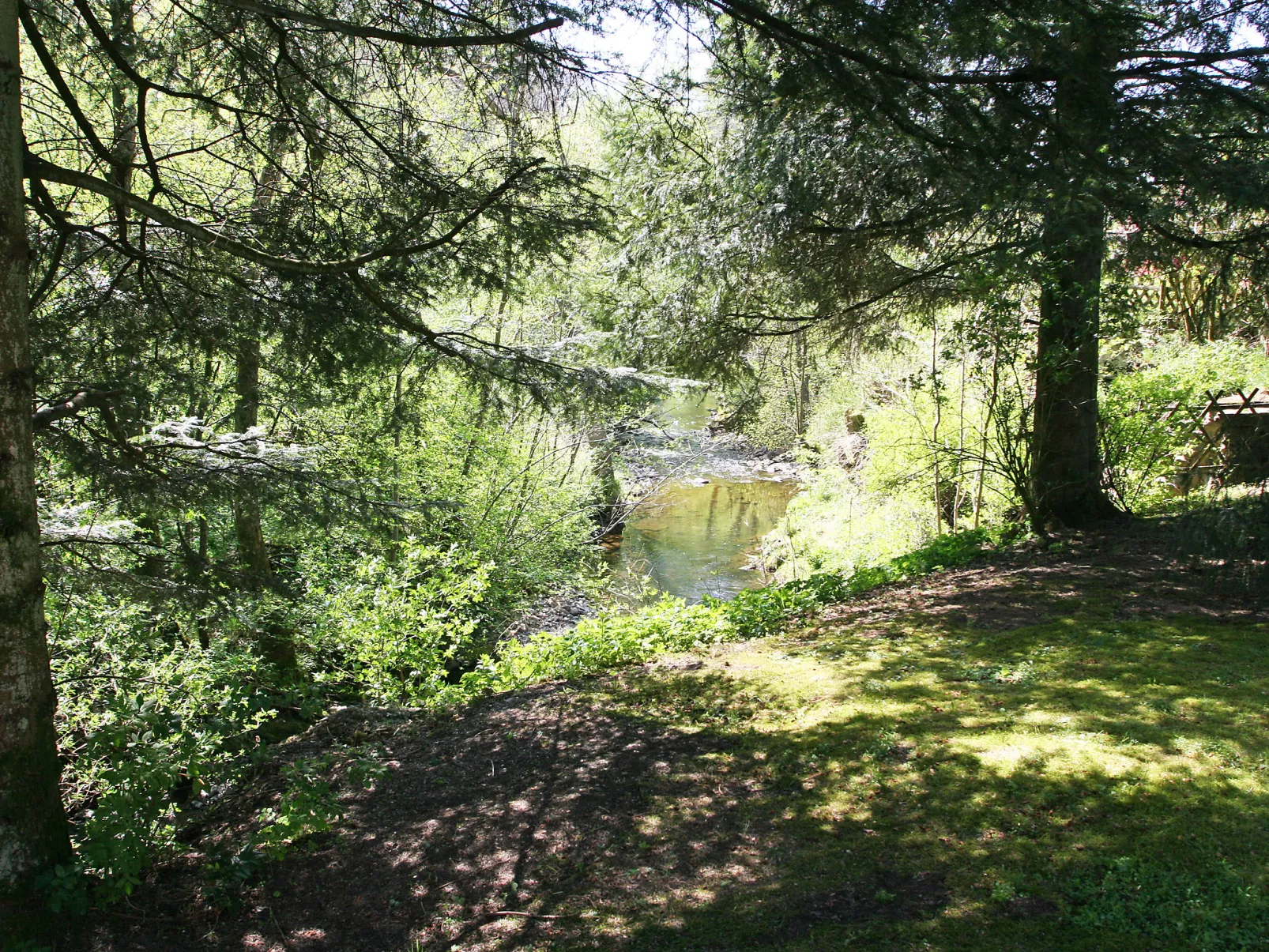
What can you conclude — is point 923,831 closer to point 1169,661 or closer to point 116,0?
point 1169,661

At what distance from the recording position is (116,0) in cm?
388

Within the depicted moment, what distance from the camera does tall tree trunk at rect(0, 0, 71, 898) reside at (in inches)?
104

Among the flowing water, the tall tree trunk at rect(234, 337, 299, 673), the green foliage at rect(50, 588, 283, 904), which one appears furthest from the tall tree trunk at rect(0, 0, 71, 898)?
the flowing water

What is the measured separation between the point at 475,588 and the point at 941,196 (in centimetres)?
531

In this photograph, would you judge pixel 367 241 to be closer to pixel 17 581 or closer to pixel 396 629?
pixel 17 581

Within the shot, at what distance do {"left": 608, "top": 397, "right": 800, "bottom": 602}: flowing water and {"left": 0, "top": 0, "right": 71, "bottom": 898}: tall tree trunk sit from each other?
21.2 ft

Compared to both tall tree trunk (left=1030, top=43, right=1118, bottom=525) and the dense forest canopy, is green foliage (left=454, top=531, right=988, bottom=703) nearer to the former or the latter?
the dense forest canopy

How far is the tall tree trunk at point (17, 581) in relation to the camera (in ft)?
8.69

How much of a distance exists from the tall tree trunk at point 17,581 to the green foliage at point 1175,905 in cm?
356

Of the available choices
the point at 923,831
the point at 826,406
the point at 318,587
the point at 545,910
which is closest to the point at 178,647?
the point at 318,587

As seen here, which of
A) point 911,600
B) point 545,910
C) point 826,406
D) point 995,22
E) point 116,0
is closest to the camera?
point 545,910

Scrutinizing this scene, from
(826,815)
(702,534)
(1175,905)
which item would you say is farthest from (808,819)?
(702,534)

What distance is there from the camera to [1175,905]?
2449mm

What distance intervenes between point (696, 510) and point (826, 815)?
16.6 meters
